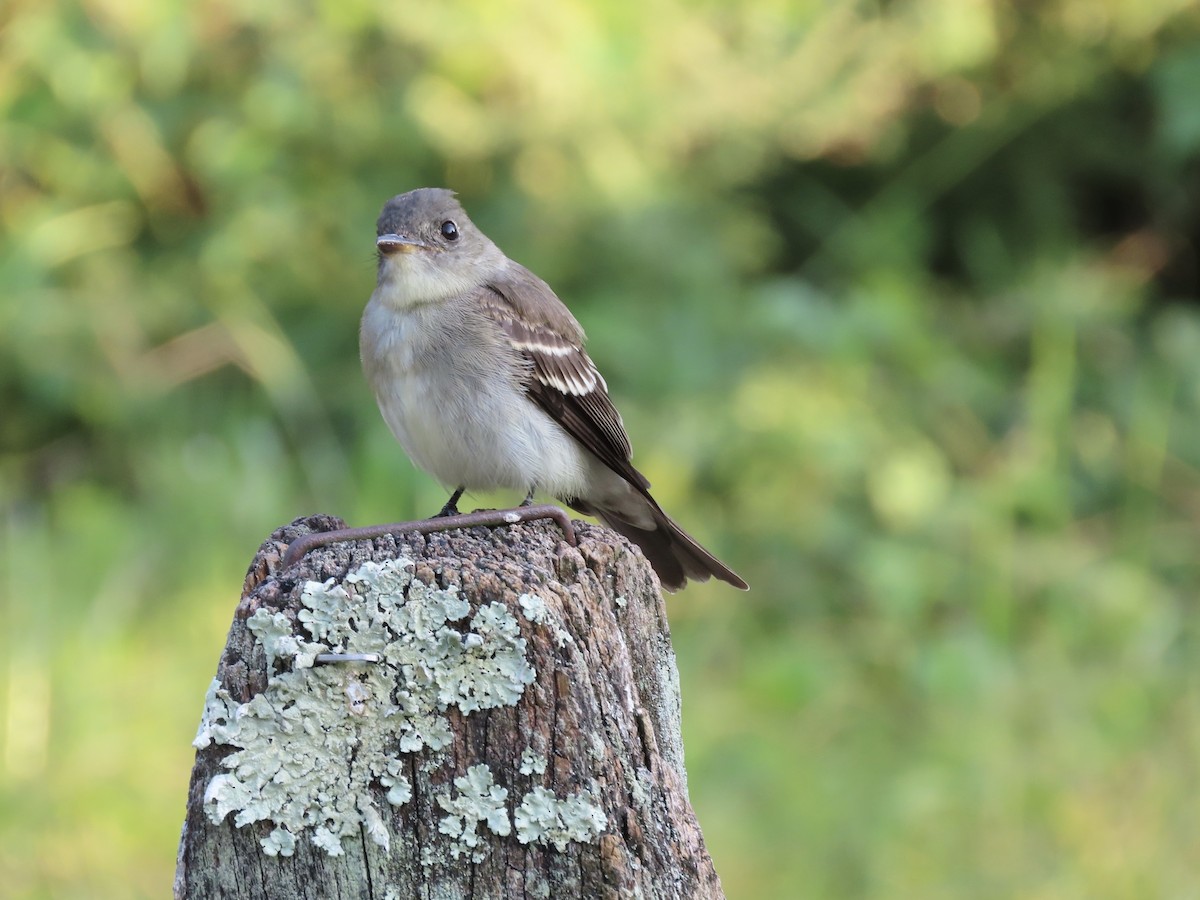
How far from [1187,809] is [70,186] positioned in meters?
5.34

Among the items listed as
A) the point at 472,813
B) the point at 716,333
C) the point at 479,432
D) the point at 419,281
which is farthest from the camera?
the point at 716,333

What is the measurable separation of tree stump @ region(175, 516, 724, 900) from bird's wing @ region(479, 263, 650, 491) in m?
1.65

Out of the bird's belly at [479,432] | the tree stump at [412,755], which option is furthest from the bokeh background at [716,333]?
the tree stump at [412,755]

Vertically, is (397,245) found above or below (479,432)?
above

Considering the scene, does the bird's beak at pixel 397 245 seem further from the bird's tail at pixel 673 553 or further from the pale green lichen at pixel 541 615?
the pale green lichen at pixel 541 615

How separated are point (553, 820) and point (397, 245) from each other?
206 cm

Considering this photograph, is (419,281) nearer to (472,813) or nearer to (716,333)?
(472,813)

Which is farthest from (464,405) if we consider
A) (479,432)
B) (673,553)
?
(673,553)

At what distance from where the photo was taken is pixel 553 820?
194 cm

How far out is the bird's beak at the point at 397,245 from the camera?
3703mm

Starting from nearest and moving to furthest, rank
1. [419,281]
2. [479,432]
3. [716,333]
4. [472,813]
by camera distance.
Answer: [472,813] → [479,432] → [419,281] → [716,333]

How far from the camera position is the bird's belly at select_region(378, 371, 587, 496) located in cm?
353

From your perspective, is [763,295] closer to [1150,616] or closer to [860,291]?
[860,291]

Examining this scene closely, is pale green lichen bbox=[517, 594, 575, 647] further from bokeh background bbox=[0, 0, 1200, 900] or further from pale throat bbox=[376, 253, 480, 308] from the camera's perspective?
bokeh background bbox=[0, 0, 1200, 900]
